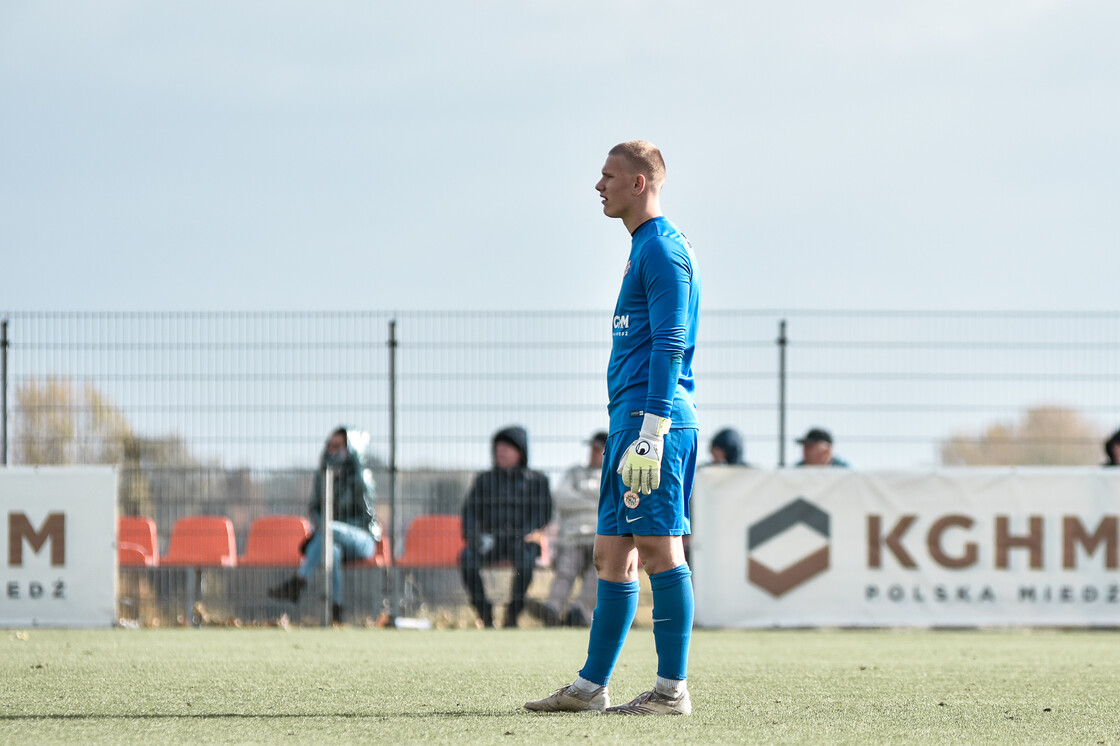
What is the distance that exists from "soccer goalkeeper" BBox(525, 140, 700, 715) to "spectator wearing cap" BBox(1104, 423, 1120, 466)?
→ 25.8 feet

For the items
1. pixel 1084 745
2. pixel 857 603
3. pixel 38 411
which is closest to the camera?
pixel 1084 745

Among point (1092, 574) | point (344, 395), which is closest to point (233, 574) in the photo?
point (344, 395)

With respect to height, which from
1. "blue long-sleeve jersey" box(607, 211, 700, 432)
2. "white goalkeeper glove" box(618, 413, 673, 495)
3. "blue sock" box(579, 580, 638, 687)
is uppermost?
"blue long-sleeve jersey" box(607, 211, 700, 432)

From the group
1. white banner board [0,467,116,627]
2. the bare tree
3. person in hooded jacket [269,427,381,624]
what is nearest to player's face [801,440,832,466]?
the bare tree

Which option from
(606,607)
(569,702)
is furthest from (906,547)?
(569,702)

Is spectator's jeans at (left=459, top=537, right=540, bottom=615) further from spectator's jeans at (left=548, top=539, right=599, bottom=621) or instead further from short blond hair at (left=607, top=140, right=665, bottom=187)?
short blond hair at (left=607, top=140, right=665, bottom=187)

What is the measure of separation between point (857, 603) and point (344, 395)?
13.8ft

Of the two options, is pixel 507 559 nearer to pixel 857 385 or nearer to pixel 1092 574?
pixel 857 385

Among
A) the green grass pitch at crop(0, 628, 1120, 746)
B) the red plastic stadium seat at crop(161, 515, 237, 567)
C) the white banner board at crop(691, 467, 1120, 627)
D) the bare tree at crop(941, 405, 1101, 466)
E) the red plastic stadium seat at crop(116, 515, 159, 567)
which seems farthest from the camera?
the bare tree at crop(941, 405, 1101, 466)

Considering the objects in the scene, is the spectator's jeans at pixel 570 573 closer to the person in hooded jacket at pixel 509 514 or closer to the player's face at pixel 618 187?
the person in hooded jacket at pixel 509 514

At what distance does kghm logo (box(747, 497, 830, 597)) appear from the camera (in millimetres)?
11180

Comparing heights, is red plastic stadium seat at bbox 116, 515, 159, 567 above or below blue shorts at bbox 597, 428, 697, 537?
below

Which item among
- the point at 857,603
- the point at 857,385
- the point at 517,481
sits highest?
the point at 857,385

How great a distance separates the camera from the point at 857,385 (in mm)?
11672
